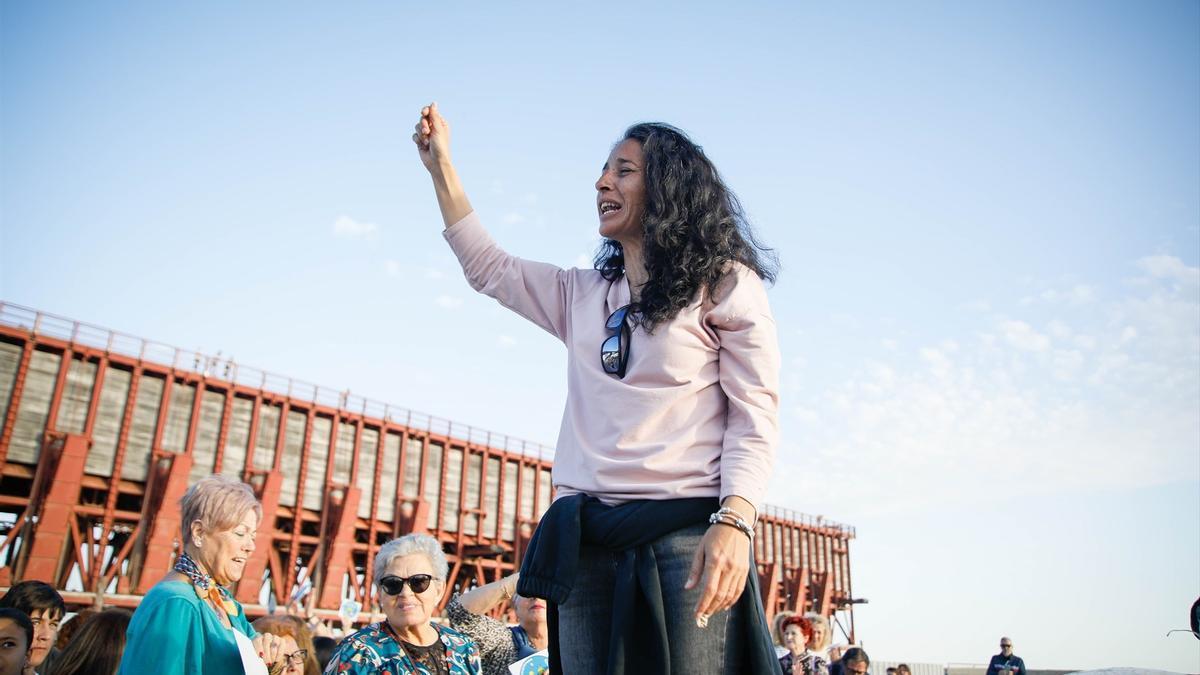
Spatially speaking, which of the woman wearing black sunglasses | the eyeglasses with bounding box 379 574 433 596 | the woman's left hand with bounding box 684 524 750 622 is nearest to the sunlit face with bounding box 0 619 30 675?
the woman wearing black sunglasses

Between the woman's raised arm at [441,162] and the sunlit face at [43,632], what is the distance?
436 centimetres

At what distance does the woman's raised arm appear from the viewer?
206 centimetres

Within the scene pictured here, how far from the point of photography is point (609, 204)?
6.64 ft

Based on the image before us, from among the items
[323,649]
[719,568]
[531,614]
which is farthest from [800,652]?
[719,568]

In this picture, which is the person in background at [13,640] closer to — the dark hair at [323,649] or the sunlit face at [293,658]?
the sunlit face at [293,658]

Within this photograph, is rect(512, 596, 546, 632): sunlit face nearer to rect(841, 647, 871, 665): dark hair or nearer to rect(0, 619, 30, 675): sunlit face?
rect(0, 619, 30, 675): sunlit face

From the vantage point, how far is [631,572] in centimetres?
158

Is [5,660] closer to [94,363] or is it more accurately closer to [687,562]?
[687,562]

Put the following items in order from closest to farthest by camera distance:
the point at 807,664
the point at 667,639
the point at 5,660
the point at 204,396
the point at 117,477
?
1. the point at 667,639
2. the point at 5,660
3. the point at 807,664
4. the point at 117,477
5. the point at 204,396

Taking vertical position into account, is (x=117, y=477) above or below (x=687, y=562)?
above

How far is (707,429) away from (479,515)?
27.8 m

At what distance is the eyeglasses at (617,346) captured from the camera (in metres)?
1.80

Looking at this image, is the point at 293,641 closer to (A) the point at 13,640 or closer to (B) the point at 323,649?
(A) the point at 13,640

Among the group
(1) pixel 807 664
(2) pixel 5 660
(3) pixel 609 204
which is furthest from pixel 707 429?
(1) pixel 807 664
